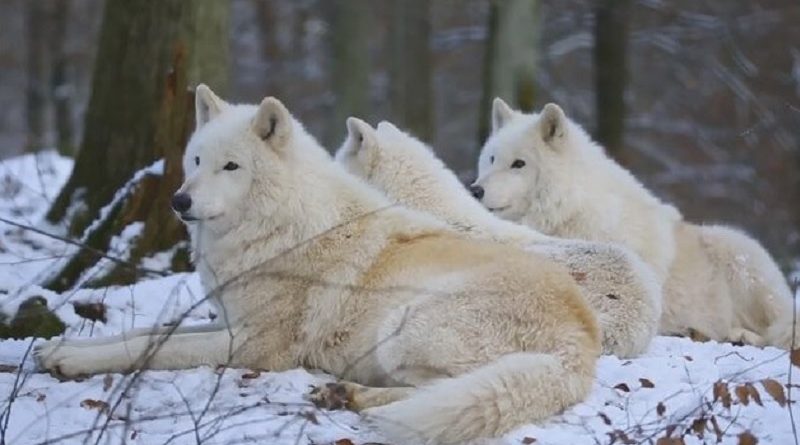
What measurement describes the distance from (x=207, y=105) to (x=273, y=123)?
531mm

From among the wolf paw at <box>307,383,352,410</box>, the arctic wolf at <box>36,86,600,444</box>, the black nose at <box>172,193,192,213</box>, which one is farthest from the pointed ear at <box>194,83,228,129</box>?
the wolf paw at <box>307,383,352,410</box>

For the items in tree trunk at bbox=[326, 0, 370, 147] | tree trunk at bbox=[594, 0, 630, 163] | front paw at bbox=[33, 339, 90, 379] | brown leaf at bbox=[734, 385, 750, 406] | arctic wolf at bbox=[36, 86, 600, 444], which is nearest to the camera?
brown leaf at bbox=[734, 385, 750, 406]

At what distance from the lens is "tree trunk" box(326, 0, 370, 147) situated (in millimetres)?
18422

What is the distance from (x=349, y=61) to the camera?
60.7 ft

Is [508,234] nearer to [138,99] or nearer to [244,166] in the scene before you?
[244,166]

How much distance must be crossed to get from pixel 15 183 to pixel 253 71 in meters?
16.5

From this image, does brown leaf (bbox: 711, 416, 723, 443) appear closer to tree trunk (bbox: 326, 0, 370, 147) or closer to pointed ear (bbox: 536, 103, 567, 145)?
pointed ear (bbox: 536, 103, 567, 145)

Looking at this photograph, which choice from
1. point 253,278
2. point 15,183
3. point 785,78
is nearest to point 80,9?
point 785,78

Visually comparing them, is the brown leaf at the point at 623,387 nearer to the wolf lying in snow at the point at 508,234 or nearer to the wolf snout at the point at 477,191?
the wolf lying in snow at the point at 508,234

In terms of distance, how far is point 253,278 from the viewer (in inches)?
239

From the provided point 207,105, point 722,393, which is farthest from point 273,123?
point 722,393

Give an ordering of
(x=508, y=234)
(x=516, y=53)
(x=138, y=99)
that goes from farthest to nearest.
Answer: (x=516, y=53)
(x=138, y=99)
(x=508, y=234)

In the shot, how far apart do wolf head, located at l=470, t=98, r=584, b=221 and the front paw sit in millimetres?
3557

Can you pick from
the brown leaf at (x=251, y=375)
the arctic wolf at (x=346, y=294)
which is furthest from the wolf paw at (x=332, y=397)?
the brown leaf at (x=251, y=375)
